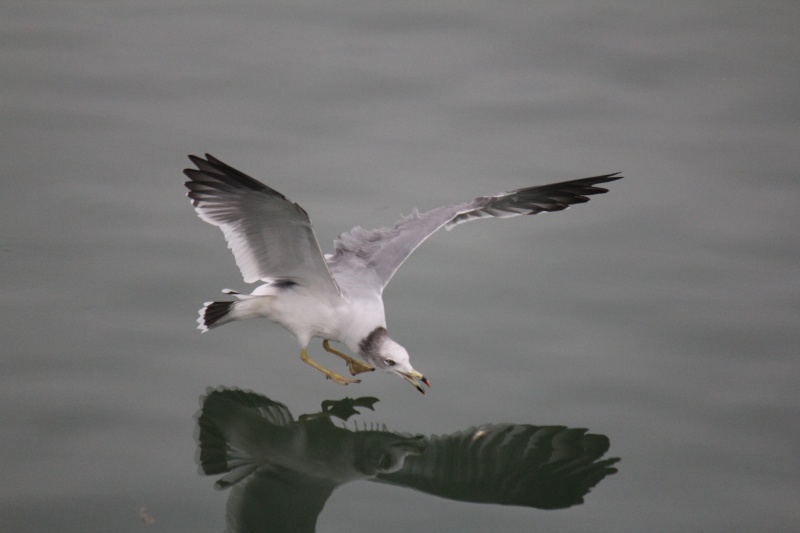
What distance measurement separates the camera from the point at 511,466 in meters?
5.20

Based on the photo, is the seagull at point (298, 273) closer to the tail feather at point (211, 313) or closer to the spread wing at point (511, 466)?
the tail feather at point (211, 313)

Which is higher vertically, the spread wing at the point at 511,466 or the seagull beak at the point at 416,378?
the seagull beak at the point at 416,378

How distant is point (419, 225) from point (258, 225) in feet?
3.76

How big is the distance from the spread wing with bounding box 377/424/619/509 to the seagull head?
0.31 metres

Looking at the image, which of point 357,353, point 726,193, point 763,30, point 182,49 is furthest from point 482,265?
point 763,30

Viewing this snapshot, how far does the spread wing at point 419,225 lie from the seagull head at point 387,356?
0.38m

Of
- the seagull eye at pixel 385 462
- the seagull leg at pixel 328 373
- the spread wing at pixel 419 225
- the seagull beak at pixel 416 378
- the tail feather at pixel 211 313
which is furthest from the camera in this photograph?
the spread wing at pixel 419 225

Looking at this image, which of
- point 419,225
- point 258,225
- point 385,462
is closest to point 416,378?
point 385,462

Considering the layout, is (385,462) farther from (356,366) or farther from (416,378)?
(356,366)

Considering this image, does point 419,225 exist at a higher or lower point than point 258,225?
higher

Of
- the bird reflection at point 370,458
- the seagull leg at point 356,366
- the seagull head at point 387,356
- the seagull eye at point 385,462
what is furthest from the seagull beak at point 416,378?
the seagull leg at point 356,366

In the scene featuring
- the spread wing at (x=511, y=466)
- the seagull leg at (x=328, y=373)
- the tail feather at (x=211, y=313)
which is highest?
the tail feather at (x=211, y=313)

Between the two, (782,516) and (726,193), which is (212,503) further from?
(726,193)

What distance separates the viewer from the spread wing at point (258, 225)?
5.20m
